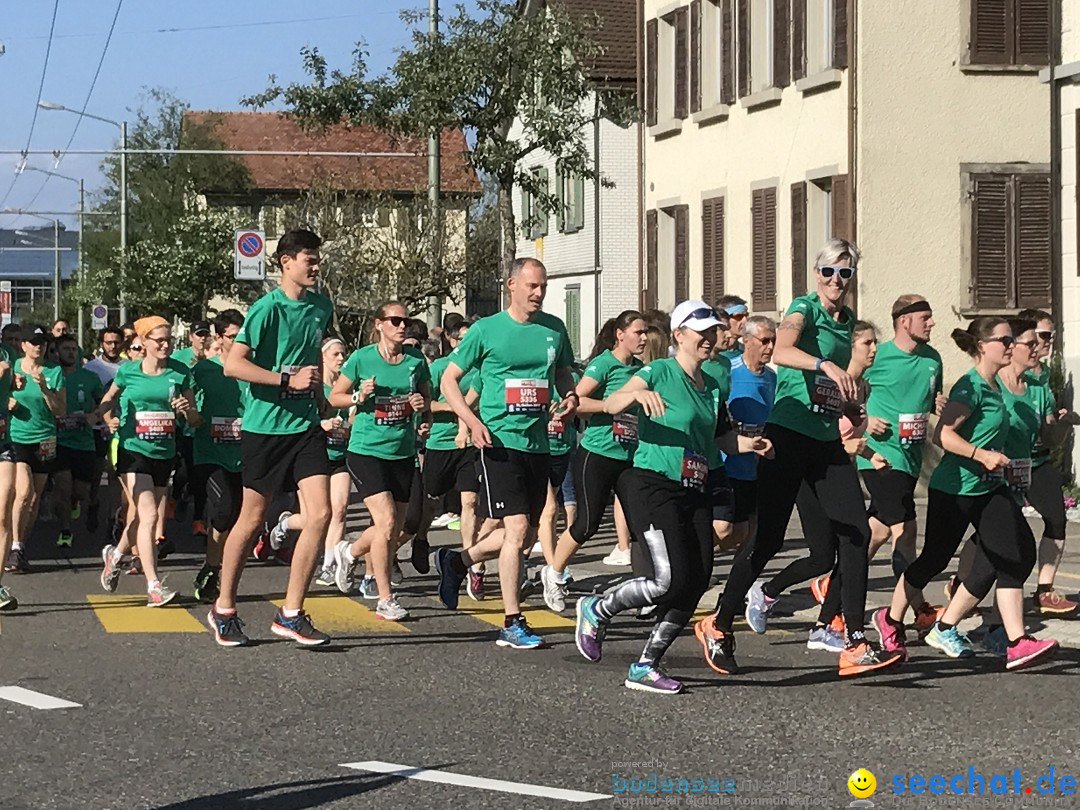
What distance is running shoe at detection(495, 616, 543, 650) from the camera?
11383 mm

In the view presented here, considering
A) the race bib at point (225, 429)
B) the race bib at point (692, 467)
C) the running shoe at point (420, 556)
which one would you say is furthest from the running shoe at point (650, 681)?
the running shoe at point (420, 556)

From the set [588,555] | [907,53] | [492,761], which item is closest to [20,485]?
[588,555]

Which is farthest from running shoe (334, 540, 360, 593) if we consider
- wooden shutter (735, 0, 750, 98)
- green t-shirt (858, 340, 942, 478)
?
wooden shutter (735, 0, 750, 98)

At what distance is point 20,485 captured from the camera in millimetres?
15602

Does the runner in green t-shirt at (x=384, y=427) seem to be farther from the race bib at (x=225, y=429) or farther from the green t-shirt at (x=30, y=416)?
the green t-shirt at (x=30, y=416)

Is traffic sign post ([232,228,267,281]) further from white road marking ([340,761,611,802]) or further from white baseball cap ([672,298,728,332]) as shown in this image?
white road marking ([340,761,611,802])

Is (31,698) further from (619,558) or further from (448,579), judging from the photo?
(619,558)

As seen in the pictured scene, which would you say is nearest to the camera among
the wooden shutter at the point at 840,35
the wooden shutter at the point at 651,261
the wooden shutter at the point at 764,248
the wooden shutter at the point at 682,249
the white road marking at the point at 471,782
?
the white road marking at the point at 471,782

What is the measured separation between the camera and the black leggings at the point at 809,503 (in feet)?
34.1

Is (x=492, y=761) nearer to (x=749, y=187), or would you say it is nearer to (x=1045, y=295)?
(x=1045, y=295)

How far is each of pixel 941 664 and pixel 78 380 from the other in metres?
9.88

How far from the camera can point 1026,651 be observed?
34.2ft

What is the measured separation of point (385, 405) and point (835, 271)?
12.3 feet

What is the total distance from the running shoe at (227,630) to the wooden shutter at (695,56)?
21.3m
